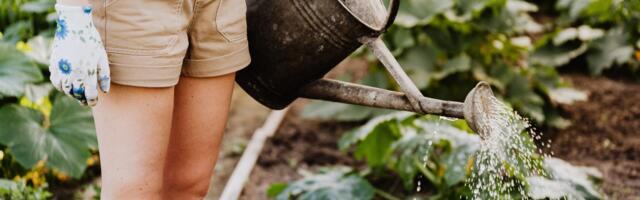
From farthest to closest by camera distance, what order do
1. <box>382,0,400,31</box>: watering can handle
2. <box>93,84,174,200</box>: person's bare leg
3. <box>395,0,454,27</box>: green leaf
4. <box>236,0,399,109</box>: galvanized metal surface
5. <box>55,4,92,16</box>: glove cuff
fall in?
<box>395,0,454,27</box>: green leaf, <box>236,0,399,109</box>: galvanized metal surface, <box>382,0,400,31</box>: watering can handle, <box>93,84,174,200</box>: person's bare leg, <box>55,4,92,16</box>: glove cuff

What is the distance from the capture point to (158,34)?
1.82m

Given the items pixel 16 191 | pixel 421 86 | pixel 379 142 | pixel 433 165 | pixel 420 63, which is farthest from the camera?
pixel 420 63

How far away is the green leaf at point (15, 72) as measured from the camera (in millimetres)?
2982

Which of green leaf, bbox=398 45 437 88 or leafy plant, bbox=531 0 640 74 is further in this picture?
leafy plant, bbox=531 0 640 74

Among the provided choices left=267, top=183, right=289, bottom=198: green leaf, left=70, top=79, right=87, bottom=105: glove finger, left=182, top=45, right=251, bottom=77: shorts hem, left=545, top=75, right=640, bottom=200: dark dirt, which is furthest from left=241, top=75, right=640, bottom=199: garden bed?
left=70, top=79, right=87, bottom=105: glove finger

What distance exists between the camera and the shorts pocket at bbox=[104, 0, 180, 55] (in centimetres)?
178

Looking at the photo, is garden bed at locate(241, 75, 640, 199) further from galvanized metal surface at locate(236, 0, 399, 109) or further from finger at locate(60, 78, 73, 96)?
finger at locate(60, 78, 73, 96)

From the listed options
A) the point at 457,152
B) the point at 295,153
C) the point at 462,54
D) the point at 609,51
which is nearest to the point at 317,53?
the point at 457,152

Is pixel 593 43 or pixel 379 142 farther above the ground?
pixel 379 142

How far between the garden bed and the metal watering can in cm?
121

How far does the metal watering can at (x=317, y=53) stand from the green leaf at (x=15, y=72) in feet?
3.43

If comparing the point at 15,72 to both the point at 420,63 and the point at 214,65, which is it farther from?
the point at 420,63

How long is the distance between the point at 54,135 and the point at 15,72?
0.26m

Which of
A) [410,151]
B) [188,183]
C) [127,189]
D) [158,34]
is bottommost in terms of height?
[410,151]
